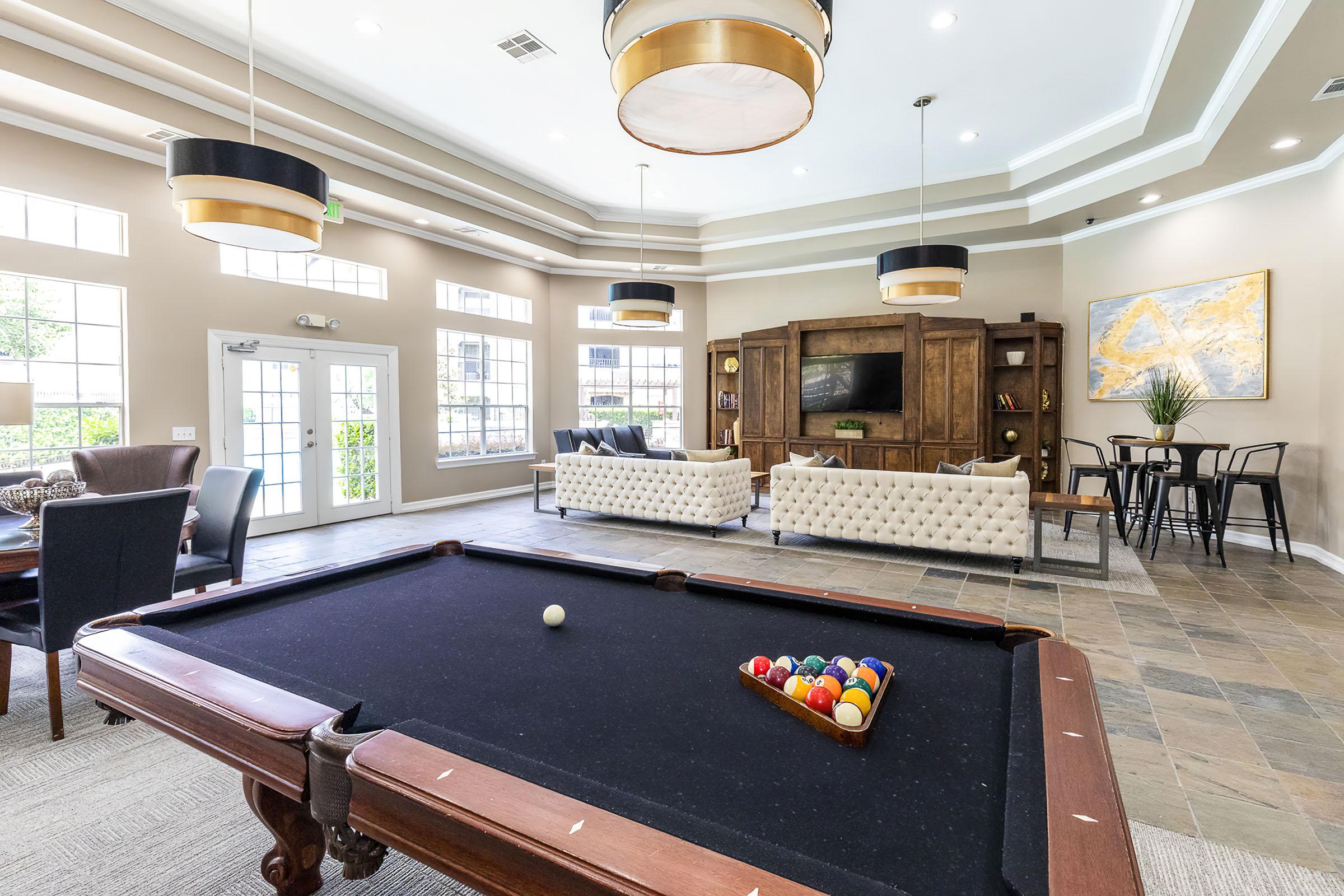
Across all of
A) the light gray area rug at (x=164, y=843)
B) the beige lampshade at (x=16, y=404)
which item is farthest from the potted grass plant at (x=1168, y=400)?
the beige lampshade at (x=16, y=404)

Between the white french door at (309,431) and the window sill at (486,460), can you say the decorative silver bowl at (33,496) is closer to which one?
the white french door at (309,431)

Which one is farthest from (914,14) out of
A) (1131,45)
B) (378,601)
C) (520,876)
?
(520,876)

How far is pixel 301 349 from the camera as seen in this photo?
6.29 meters

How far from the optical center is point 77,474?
432cm

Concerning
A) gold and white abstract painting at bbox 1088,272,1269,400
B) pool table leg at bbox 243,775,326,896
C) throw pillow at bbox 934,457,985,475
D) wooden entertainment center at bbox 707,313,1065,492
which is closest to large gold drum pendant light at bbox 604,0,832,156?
pool table leg at bbox 243,775,326,896

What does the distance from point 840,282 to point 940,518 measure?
5042 mm

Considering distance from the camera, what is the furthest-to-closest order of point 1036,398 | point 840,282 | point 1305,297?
point 840,282 < point 1036,398 < point 1305,297

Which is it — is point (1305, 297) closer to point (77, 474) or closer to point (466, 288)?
point (466, 288)

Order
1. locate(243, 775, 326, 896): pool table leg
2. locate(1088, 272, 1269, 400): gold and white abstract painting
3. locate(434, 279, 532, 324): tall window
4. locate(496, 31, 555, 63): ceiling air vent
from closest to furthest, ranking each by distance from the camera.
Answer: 1. locate(243, 775, 326, 896): pool table leg
2. locate(496, 31, 555, 63): ceiling air vent
3. locate(1088, 272, 1269, 400): gold and white abstract painting
4. locate(434, 279, 532, 324): tall window

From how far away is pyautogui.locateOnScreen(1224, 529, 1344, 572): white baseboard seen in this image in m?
4.79

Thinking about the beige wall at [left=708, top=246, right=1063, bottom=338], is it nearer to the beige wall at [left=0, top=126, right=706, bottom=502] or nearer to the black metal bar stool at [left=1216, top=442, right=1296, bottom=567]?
the beige wall at [left=0, top=126, right=706, bottom=502]

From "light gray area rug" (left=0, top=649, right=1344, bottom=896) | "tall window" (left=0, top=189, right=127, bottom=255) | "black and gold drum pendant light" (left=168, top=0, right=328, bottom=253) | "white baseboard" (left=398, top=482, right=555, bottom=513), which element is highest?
"tall window" (left=0, top=189, right=127, bottom=255)

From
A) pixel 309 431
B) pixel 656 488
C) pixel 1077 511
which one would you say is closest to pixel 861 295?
pixel 656 488

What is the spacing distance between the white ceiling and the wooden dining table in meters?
3.25
